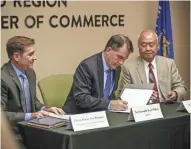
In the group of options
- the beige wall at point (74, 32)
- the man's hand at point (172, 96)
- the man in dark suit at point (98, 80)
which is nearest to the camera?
the man in dark suit at point (98, 80)

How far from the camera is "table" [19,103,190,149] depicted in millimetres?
1792

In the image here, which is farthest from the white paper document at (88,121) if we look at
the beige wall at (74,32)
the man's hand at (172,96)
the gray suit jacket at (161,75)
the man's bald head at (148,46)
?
the beige wall at (74,32)

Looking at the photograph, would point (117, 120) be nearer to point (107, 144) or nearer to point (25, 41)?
point (107, 144)

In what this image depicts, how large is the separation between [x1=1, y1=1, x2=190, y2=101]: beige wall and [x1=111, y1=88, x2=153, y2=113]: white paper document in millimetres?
2201

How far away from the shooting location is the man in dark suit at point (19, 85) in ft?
7.36

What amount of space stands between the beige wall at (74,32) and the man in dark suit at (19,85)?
1.87 metres

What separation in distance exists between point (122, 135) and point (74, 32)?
282cm

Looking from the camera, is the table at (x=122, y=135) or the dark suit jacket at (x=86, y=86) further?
the dark suit jacket at (x=86, y=86)

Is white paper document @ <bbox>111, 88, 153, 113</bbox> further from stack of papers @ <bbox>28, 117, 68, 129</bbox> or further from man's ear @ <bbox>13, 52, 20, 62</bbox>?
man's ear @ <bbox>13, 52, 20, 62</bbox>

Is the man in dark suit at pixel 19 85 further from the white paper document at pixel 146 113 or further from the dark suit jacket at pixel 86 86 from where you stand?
the white paper document at pixel 146 113

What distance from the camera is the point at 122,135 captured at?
197 cm

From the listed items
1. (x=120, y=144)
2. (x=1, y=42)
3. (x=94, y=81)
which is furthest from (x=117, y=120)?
(x=1, y=42)

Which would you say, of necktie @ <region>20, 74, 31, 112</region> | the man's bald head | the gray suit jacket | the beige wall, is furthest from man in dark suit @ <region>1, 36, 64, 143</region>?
the beige wall

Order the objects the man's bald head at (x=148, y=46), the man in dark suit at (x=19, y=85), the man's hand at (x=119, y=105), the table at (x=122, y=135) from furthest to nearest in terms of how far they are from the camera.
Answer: the man's bald head at (x=148, y=46)
the man's hand at (x=119, y=105)
the man in dark suit at (x=19, y=85)
the table at (x=122, y=135)
